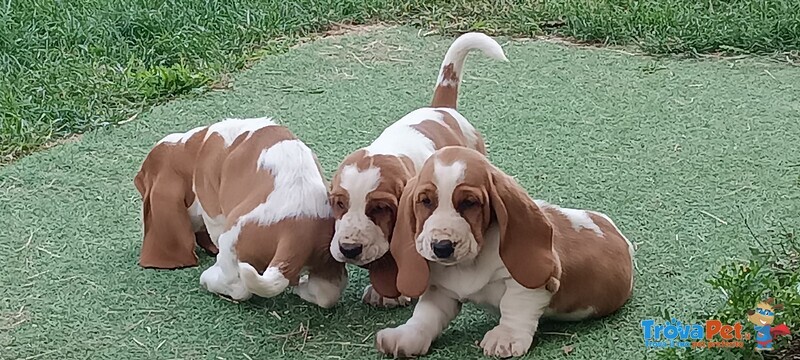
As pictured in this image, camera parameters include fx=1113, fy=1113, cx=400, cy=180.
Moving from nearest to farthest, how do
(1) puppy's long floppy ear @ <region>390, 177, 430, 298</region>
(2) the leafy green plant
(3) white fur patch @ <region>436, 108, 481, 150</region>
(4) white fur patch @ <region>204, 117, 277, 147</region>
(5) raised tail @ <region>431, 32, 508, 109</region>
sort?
(2) the leafy green plant, (1) puppy's long floppy ear @ <region>390, 177, 430, 298</region>, (4) white fur patch @ <region>204, 117, 277, 147</region>, (3) white fur patch @ <region>436, 108, 481, 150</region>, (5) raised tail @ <region>431, 32, 508, 109</region>

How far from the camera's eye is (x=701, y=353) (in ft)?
6.91

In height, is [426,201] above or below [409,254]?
above

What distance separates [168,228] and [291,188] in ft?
1.63

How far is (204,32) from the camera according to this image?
515cm

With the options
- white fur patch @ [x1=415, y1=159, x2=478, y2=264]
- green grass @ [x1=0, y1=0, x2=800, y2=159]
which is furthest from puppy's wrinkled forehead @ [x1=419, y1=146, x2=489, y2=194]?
green grass @ [x1=0, y1=0, x2=800, y2=159]

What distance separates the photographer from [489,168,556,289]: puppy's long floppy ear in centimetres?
239

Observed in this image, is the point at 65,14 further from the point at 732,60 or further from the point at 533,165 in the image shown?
the point at 732,60

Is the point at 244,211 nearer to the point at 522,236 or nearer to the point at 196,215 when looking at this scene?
the point at 196,215

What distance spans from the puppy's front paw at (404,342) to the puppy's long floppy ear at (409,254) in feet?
0.28

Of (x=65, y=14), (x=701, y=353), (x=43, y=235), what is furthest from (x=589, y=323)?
(x=65, y=14)

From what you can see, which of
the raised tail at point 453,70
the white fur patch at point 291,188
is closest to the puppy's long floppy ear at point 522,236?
the white fur patch at point 291,188

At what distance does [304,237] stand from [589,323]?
695mm

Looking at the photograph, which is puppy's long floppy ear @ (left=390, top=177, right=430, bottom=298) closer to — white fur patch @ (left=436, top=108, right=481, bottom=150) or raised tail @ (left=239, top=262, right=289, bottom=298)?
Result: raised tail @ (left=239, top=262, right=289, bottom=298)

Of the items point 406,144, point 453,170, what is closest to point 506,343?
point 453,170
